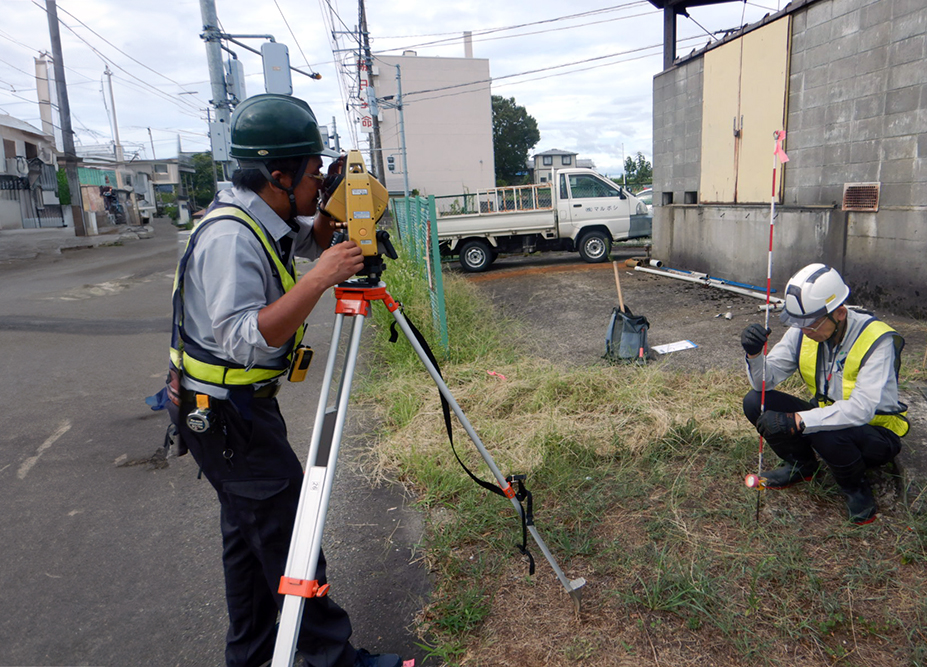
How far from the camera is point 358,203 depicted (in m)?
1.66

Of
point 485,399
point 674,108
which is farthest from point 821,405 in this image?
point 674,108

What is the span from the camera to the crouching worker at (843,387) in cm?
266

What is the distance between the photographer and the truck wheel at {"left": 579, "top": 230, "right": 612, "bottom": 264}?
12812mm

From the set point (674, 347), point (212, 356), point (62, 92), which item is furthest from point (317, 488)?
point (62, 92)

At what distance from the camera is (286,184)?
6.26 ft

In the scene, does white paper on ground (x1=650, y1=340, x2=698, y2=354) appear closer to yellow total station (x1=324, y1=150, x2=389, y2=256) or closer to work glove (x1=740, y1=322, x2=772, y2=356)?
work glove (x1=740, y1=322, x2=772, y2=356)

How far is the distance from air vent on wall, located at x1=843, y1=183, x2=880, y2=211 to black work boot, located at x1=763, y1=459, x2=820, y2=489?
16.5 feet

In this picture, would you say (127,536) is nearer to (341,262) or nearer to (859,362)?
(341,262)

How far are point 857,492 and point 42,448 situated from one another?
197 inches

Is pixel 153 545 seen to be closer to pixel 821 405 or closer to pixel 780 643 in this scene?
pixel 780 643

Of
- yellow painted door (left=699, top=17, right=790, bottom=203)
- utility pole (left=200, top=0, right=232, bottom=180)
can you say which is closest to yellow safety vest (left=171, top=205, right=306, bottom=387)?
yellow painted door (left=699, top=17, right=790, bottom=203)

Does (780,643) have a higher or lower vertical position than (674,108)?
lower

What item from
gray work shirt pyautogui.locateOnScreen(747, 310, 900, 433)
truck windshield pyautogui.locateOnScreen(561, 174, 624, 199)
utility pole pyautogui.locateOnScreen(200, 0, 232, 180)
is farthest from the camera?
truck windshield pyautogui.locateOnScreen(561, 174, 624, 199)

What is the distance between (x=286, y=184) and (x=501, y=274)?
426 inches
